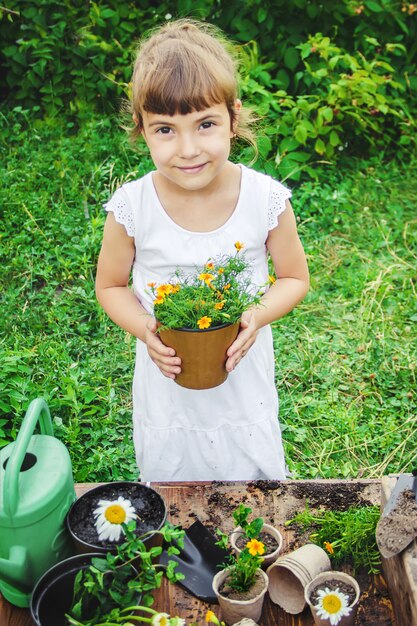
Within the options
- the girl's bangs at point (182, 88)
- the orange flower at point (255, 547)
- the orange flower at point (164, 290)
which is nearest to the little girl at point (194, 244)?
the girl's bangs at point (182, 88)

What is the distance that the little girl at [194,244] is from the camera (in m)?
1.56

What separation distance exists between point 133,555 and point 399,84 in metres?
3.73

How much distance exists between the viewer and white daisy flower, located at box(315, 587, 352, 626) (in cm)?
121

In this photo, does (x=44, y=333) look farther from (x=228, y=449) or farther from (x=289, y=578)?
(x=289, y=578)

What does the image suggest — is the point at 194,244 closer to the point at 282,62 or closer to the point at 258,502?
the point at 258,502

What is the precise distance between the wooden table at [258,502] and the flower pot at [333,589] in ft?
0.25

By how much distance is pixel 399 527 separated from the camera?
1.25 meters

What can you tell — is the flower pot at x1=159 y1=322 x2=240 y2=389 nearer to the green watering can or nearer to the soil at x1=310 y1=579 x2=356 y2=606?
the green watering can

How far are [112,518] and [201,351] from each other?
1.24 feet

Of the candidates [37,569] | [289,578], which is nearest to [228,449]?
[289,578]

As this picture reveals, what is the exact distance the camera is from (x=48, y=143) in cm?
438

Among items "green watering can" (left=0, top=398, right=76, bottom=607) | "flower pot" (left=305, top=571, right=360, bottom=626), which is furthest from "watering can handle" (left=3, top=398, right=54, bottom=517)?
"flower pot" (left=305, top=571, right=360, bottom=626)

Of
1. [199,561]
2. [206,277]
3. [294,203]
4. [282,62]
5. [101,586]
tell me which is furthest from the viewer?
[282,62]

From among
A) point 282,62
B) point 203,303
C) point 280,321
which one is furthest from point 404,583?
point 282,62
